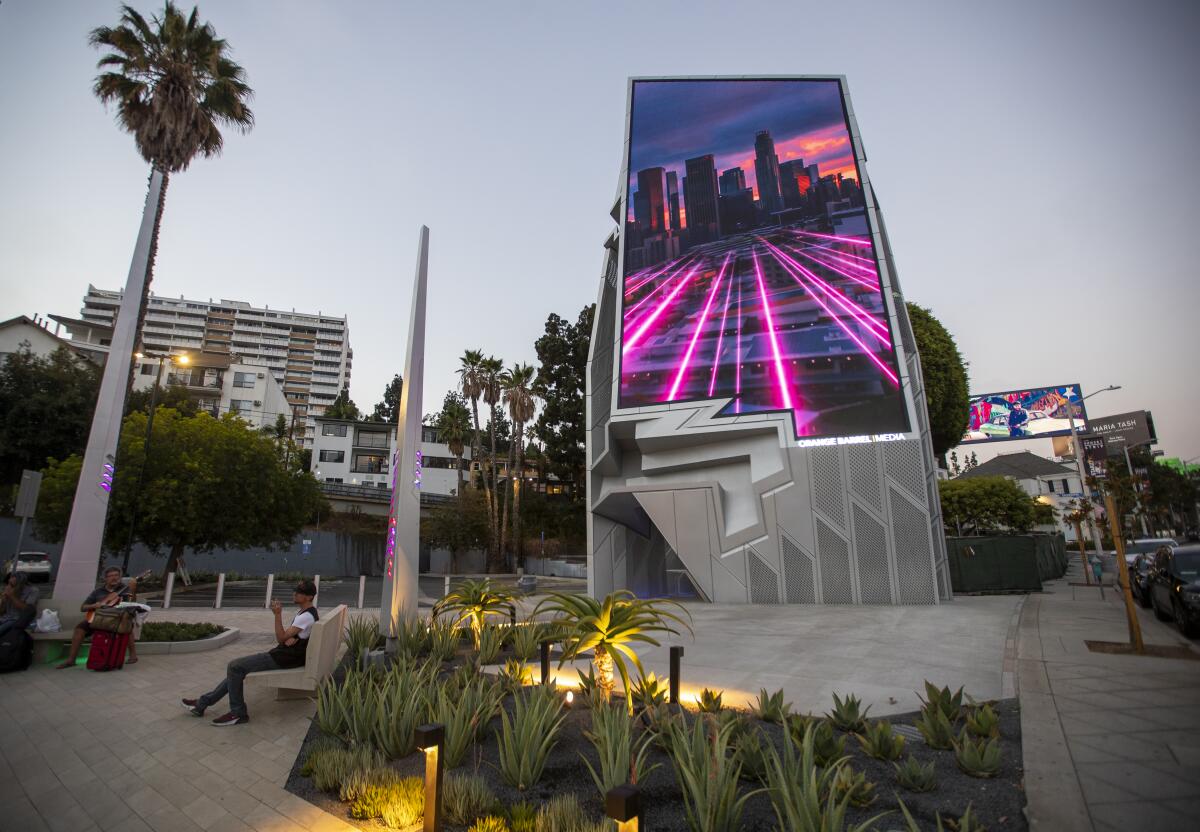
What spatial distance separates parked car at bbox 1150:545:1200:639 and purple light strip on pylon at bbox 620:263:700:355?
1615 cm

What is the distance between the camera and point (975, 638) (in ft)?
35.7

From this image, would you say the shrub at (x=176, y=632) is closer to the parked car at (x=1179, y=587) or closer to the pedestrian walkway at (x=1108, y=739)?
the pedestrian walkway at (x=1108, y=739)

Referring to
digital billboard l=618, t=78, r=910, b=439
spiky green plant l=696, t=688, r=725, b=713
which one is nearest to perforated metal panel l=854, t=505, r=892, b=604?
digital billboard l=618, t=78, r=910, b=439

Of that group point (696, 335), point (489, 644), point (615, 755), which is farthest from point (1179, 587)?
point (696, 335)

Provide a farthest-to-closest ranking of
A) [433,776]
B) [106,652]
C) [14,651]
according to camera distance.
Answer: [106,652]
[14,651]
[433,776]

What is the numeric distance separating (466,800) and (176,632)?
Answer: 9.63 meters

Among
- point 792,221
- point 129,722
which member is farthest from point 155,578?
point 792,221

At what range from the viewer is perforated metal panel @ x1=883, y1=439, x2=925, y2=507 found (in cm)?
1755

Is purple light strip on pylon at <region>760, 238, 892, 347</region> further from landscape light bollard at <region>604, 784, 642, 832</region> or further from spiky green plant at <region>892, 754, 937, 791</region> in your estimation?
landscape light bollard at <region>604, 784, 642, 832</region>

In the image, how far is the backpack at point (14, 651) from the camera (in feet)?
26.8

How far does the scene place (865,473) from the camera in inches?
714

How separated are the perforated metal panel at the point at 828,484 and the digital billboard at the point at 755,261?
2.72ft

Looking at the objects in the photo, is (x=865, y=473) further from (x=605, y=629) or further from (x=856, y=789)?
(x=856, y=789)

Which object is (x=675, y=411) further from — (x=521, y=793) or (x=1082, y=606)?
(x=521, y=793)
